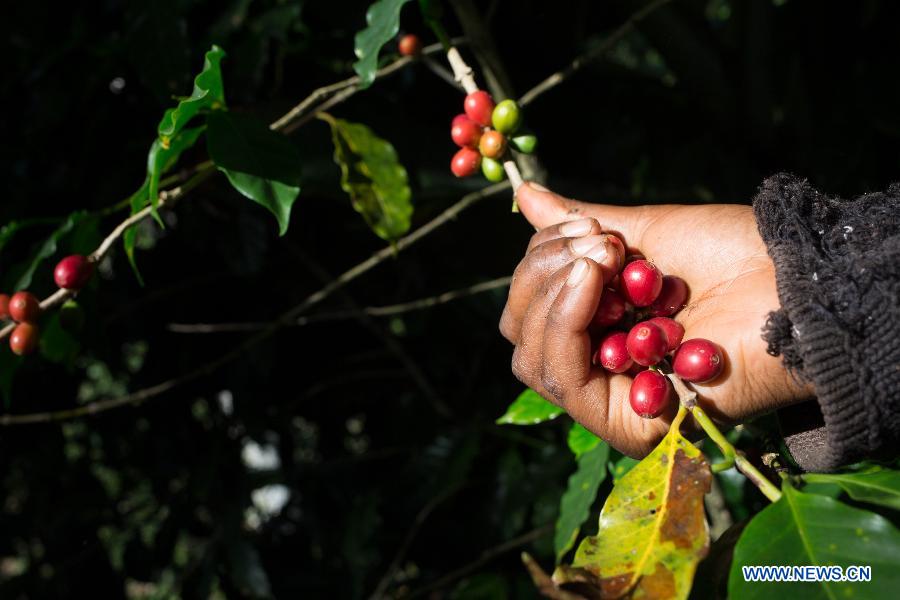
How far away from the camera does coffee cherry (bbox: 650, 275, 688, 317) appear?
1.12 meters

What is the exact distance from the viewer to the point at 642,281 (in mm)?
1021

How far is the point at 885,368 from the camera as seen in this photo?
33.1 inches

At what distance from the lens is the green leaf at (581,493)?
4.53 ft

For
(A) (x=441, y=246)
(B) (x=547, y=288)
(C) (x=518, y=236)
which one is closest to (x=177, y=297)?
(A) (x=441, y=246)

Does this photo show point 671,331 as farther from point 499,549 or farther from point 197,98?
point 499,549

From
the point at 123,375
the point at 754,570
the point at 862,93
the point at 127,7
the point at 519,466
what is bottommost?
the point at 519,466

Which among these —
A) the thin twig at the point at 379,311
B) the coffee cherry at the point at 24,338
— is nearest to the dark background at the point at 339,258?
the thin twig at the point at 379,311

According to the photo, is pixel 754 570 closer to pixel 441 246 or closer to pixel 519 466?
pixel 519 466

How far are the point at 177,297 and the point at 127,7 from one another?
1006mm

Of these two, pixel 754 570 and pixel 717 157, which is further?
pixel 717 157

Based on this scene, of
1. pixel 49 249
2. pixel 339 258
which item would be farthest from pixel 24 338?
pixel 339 258

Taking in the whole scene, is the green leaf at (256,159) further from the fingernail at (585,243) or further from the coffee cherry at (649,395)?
the coffee cherry at (649,395)

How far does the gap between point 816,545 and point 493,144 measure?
803 mm

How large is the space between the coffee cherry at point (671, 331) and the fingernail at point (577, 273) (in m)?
0.12
